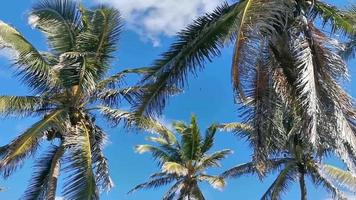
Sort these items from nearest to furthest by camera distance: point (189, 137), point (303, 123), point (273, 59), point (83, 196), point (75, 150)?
point (303, 123), point (273, 59), point (83, 196), point (75, 150), point (189, 137)

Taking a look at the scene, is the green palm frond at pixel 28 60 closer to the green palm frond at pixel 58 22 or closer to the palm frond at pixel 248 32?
the green palm frond at pixel 58 22

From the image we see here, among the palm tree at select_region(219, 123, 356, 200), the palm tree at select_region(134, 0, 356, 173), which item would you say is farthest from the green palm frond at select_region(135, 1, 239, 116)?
the palm tree at select_region(219, 123, 356, 200)

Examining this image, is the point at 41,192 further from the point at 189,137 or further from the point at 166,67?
the point at 189,137

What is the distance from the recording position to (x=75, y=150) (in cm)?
1705

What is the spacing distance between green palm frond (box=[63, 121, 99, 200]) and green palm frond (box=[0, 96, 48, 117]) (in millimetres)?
1350

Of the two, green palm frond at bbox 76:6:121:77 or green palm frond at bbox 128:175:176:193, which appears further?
green palm frond at bbox 128:175:176:193

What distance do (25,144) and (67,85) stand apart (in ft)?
10.1

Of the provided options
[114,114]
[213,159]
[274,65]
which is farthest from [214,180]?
[274,65]

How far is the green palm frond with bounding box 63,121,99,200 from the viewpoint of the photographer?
15.9 metres

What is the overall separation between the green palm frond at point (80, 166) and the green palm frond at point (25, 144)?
75 centimetres

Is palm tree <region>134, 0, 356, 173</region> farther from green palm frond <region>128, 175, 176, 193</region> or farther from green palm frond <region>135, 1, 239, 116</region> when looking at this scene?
green palm frond <region>128, 175, 176, 193</region>

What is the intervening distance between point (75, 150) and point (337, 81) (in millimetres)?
8207

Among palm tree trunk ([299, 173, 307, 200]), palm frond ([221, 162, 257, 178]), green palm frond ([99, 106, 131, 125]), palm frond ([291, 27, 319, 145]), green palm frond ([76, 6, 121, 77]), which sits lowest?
palm frond ([291, 27, 319, 145])

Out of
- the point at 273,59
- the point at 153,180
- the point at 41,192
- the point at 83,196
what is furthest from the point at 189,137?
the point at 273,59
